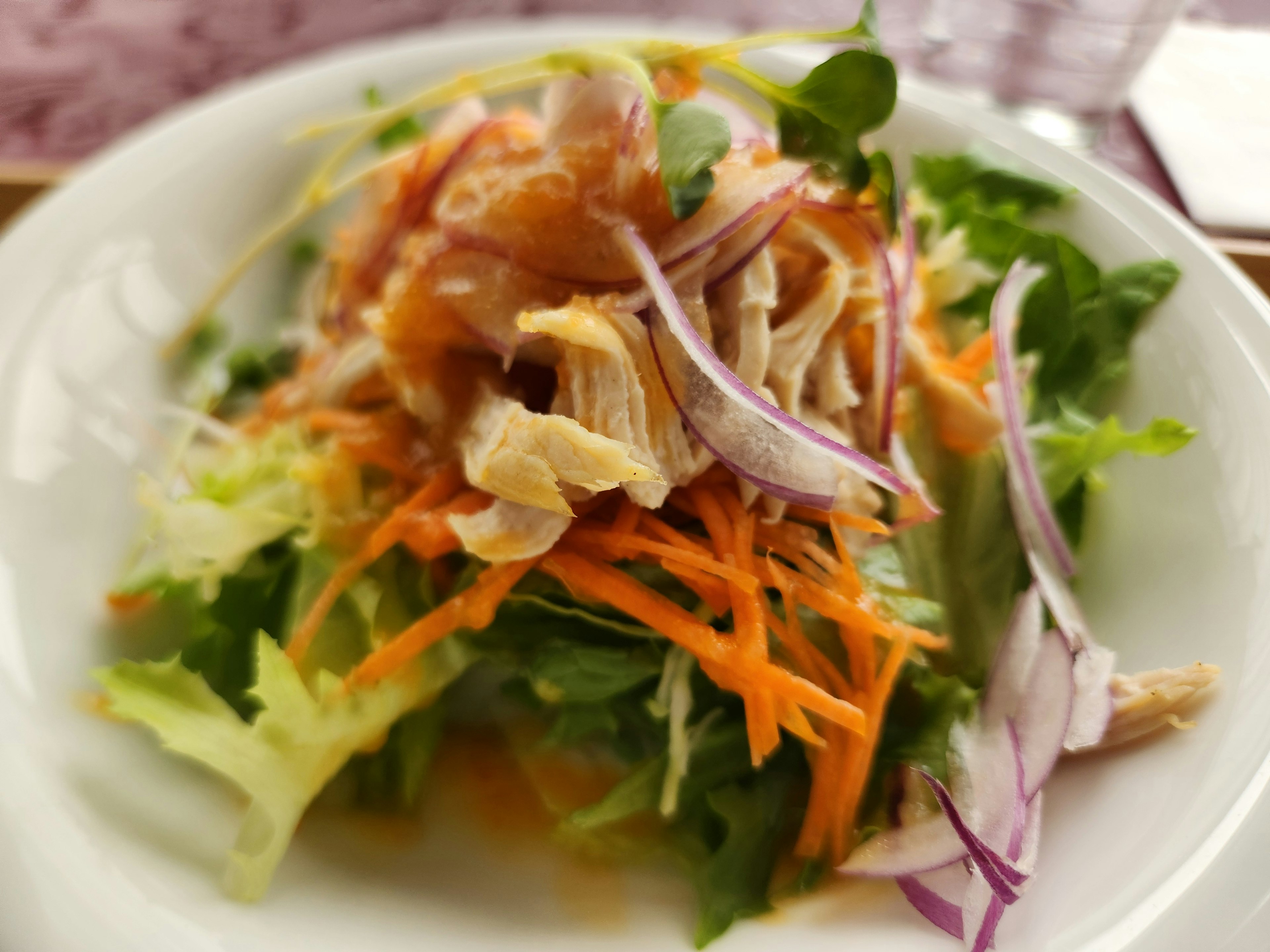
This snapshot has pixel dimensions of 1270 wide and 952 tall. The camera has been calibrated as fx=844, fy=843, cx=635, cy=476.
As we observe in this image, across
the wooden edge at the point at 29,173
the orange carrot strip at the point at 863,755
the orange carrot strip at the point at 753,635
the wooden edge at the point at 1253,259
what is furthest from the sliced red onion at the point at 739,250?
the wooden edge at the point at 29,173

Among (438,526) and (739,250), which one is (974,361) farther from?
(438,526)

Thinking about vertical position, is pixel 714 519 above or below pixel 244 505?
above

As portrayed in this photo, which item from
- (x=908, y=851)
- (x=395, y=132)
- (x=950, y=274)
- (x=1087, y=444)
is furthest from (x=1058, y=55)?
(x=908, y=851)

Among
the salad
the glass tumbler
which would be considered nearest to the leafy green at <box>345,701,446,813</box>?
the salad

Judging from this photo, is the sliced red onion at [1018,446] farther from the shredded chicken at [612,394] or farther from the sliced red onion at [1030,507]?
the shredded chicken at [612,394]

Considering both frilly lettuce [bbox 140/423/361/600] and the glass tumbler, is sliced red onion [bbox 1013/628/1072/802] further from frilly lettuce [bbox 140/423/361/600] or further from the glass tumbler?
the glass tumbler

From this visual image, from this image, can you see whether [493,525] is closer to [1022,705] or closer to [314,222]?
[1022,705]
